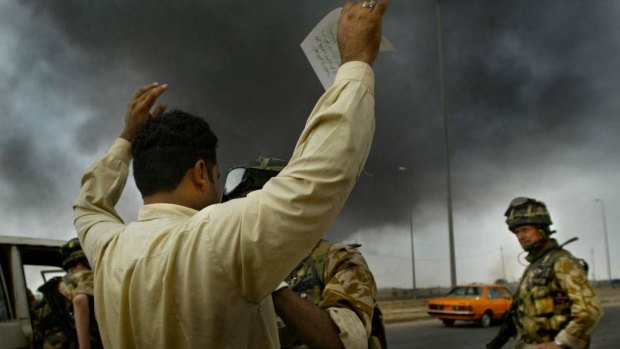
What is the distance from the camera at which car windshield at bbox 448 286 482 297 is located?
2038 cm

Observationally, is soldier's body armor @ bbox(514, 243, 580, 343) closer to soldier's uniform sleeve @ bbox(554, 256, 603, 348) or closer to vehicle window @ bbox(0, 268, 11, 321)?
soldier's uniform sleeve @ bbox(554, 256, 603, 348)

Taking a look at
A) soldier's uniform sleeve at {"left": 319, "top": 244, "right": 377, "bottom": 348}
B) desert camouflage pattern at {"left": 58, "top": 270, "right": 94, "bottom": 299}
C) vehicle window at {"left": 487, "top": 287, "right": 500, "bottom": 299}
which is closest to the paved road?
vehicle window at {"left": 487, "top": 287, "right": 500, "bottom": 299}

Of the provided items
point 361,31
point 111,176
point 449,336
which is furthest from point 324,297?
point 449,336

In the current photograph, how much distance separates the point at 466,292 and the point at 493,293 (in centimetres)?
95

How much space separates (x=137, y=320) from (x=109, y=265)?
0.19 metres

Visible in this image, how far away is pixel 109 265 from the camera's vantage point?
5.15 ft

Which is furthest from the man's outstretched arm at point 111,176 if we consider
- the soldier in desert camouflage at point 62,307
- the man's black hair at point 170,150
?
the soldier in desert camouflage at point 62,307

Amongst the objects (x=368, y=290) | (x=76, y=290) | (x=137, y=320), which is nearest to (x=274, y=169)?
(x=368, y=290)

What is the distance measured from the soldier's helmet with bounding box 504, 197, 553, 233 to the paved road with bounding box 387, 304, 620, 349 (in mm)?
9487

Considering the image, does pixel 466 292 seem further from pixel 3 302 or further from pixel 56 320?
pixel 3 302

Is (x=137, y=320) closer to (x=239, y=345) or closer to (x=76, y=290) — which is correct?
(x=239, y=345)

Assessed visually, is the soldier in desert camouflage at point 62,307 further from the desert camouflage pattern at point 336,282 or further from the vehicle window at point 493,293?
the vehicle window at point 493,293

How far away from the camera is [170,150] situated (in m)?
1.61

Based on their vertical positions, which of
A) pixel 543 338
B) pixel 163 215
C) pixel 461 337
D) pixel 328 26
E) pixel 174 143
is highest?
pixel 328 26
